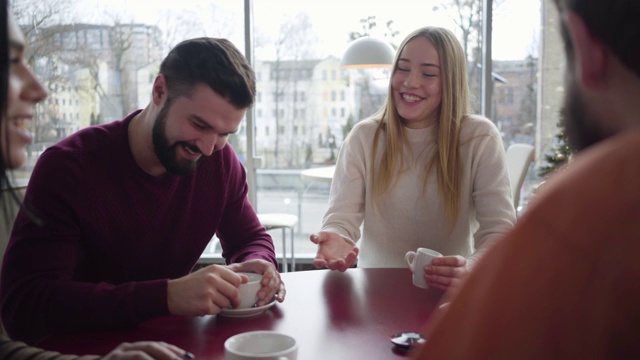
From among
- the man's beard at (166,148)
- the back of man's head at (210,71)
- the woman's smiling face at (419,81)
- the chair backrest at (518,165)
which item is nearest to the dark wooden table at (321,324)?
the man's beard at (166,148)

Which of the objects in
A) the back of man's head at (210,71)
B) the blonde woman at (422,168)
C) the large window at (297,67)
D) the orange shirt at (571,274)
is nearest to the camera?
the orange shirt at (571,274)

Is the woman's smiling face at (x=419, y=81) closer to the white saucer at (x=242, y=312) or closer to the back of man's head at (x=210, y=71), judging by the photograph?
the back of man's head at (x=210, y=71)

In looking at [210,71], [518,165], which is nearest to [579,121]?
[210,71]

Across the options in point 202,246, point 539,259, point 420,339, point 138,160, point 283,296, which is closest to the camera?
point 539,259

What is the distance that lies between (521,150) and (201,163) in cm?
249

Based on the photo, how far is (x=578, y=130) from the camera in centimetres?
66

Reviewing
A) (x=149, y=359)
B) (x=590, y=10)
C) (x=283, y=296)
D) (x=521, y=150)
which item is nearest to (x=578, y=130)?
(x=590, y=10)

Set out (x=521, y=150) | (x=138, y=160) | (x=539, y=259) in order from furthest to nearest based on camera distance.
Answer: (x=521, y=150) → (x=138, y=160) → (x=539, y=259)

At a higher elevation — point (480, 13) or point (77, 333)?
point (480, 13)

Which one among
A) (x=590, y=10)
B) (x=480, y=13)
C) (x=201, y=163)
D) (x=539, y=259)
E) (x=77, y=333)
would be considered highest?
(x=480, y=13)

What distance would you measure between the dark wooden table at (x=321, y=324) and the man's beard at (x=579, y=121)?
0.60 m

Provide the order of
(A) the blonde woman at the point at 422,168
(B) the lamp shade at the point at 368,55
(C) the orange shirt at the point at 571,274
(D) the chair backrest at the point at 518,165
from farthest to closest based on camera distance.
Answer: (B) the lamp shade at the point at 368,55 < (D) the chair backrest at the point at 518,165 < (A) the blonde woman at the point at 422,168 < (C) the orange shirt at the point at 571,274

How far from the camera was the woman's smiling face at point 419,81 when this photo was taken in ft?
7.20

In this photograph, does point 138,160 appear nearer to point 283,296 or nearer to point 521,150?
point 283,296
